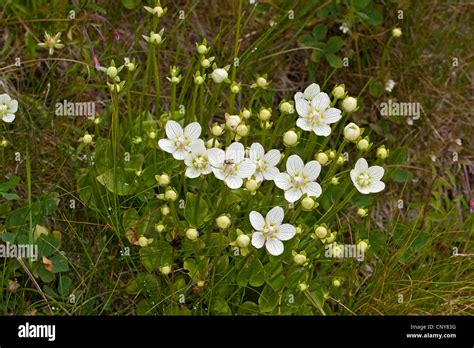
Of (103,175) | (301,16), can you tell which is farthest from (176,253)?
(301,16)

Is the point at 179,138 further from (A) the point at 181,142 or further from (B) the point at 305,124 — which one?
(B) the point at 305,124

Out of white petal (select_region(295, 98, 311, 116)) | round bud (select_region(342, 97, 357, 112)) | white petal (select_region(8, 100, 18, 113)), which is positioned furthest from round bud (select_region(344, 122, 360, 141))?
white petal (select_region(8, 100, 18, 113))

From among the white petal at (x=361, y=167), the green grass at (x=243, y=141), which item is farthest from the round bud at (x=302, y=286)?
the white petal at (x=361, y=167)

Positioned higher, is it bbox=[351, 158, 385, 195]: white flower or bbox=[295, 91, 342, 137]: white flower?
bbox=[295, 91, 342, 137]: white flower

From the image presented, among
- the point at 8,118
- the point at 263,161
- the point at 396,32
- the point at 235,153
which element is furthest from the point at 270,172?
the point at 396,32

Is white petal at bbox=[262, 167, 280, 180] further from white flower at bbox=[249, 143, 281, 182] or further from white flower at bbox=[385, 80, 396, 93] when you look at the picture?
white flower at bbox=[385, 80, 396, 93]

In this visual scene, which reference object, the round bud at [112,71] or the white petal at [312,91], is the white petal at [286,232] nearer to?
the white petal at [312,91]

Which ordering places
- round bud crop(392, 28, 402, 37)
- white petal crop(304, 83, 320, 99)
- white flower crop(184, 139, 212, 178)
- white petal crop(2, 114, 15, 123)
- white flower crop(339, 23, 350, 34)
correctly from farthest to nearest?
white flower crop(339, 23, 350, 34)
round bud crop(392, 28, 402, 37)
white petal crop(2, 114, 15, 123)
white petal crop(304, 83, 320, 99)
white flower crop(184, 139, 212, 178)
